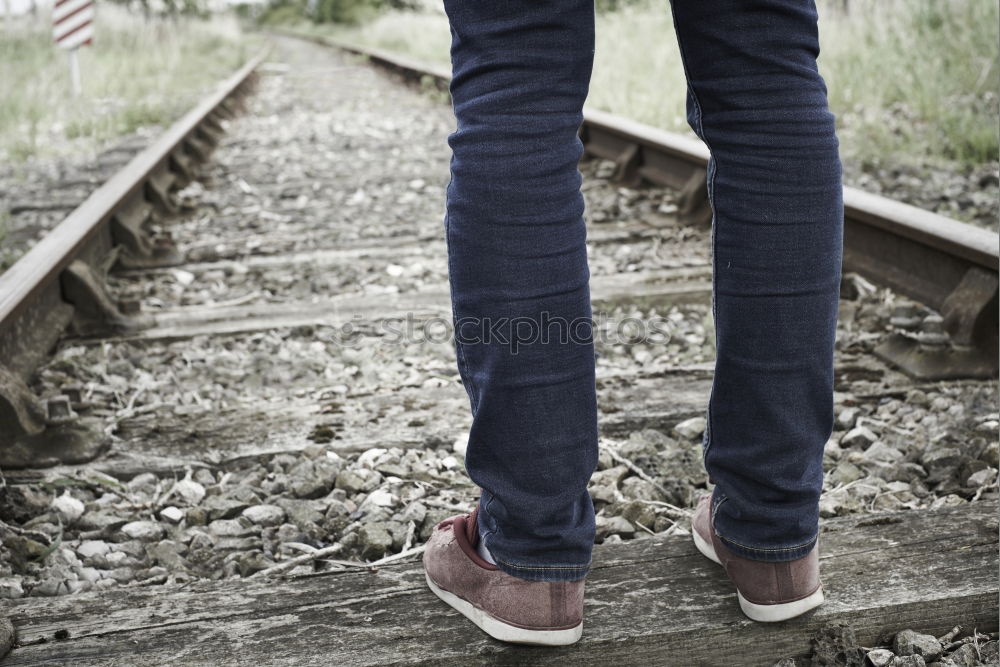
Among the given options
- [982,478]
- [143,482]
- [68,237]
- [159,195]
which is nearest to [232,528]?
[143,482]

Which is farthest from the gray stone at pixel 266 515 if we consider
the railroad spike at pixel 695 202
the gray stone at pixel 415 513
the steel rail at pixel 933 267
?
the railroad spike at pixel 695 202

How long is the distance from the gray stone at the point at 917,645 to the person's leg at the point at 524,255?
1.62 ft

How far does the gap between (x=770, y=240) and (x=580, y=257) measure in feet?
0.76

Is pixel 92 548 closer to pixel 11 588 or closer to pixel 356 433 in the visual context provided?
pixel 11 588

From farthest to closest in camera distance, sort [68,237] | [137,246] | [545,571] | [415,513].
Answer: [137,246] → [68,237] → [415,513] → [545,571]

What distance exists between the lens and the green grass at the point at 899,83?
4.41 meters

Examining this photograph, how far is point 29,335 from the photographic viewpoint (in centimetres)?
243

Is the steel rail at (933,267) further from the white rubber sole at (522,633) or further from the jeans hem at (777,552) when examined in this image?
the white rubber sole at (522,633)

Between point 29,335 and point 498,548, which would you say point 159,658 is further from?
point 29,335

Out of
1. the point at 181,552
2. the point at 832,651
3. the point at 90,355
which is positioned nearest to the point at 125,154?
the point at 90,355

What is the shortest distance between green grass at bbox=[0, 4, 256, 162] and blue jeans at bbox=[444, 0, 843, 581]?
5.60 meters

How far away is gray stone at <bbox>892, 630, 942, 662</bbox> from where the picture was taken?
128 centimetres

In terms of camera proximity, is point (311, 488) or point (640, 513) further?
point (311, 488)

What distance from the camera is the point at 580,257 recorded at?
1118mm
